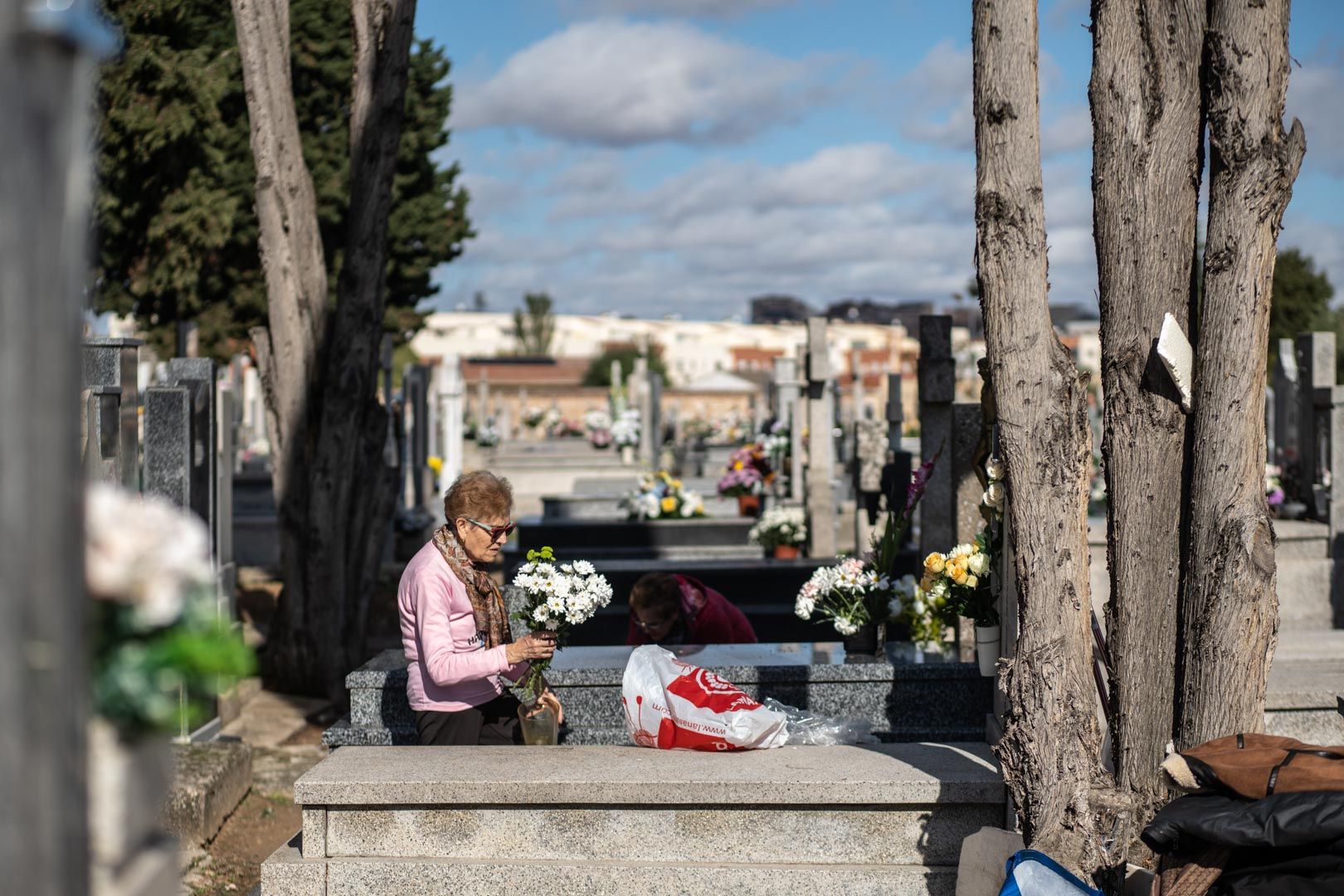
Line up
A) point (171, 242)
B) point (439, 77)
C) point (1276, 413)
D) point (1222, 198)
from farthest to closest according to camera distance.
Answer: point (439, 77)
point (171, 242)
point (1276, 413)
point (1222, 198)

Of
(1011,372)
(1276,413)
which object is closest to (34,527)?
(1011,372)

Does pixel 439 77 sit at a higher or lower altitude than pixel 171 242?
higher

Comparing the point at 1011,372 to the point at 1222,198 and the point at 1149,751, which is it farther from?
the point at 1149,751

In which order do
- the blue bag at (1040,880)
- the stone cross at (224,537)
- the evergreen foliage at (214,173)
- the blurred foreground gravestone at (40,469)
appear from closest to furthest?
the blurred foreground gravestone at (40,469) < the blue bag at (1040,880) < the stone cross at (224,537) < the evergreen foliage at (214,173)

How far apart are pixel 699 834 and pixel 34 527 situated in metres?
3.52

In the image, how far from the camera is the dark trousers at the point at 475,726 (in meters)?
5.14

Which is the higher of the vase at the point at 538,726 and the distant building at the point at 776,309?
the distant building at the point at 776,309

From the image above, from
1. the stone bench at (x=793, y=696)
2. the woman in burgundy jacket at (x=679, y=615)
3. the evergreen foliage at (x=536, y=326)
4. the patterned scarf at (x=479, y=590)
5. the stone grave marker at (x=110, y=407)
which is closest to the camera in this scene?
the patterned scarf at (x=479, y=590)

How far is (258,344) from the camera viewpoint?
31.1 ft

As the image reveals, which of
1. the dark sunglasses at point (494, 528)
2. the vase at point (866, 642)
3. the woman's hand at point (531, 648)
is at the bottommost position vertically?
the vase at point (866, 642)

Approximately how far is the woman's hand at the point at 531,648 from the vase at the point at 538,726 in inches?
14.6

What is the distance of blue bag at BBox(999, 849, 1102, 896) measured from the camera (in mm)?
3869

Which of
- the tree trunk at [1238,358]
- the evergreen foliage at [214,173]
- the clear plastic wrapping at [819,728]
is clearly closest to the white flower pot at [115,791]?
the tree trunk at [1238,358]

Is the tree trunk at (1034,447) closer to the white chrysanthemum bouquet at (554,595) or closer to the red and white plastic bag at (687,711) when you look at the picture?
the red and white plastic bag at (687,711)
